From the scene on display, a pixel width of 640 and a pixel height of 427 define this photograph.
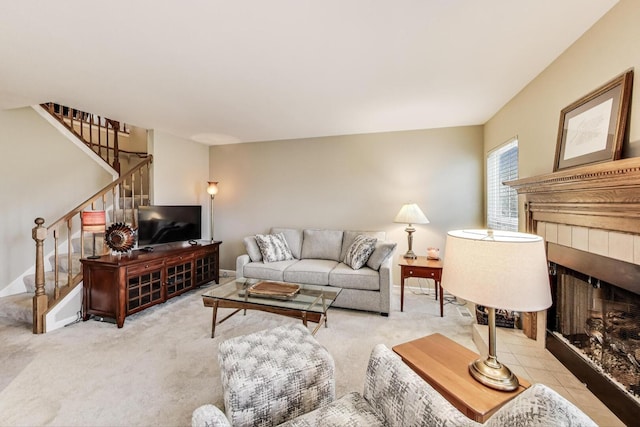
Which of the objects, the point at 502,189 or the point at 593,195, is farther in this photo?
the point at 502,189

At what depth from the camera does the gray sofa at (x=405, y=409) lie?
0.65 metres

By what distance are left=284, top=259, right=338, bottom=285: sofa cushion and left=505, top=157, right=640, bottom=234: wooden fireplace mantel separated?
2189 millimetres

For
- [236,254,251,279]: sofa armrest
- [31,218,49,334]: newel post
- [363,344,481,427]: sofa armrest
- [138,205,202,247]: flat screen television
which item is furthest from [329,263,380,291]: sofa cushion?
[31,218,49,334]: newel post

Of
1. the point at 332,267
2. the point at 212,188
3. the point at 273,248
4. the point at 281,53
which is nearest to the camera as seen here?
the point at 281,53

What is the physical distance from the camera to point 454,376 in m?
1.25

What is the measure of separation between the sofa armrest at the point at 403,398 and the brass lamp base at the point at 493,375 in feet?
1.28

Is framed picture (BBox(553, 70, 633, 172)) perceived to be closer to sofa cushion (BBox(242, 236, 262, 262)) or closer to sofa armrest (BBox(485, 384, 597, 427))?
sofa armrest (BBox(485, 384, 597, 427))

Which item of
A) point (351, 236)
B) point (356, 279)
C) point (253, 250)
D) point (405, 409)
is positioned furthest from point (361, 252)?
point (405, 409)

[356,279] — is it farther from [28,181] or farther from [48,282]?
[28,181]

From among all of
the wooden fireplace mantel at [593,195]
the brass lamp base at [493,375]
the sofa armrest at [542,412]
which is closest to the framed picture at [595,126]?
the wooden fireplace mantel at [593,195]

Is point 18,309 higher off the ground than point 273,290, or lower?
lower

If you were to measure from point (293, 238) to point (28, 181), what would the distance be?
3497 mm

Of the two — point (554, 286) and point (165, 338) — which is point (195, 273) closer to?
point (165, 338)

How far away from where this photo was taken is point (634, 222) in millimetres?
1248
